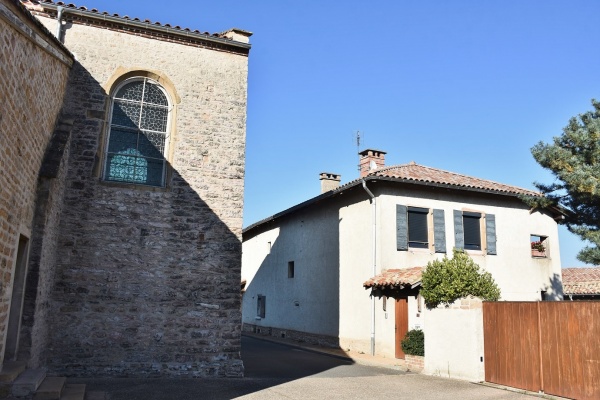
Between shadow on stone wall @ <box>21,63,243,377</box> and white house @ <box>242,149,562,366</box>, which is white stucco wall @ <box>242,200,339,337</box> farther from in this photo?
shadow on stone wall @ <box>21,63,243,377</box>

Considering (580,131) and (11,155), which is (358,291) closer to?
Result: (580,131)

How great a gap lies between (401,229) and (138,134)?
8663mm

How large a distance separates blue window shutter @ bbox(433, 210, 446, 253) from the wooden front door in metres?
2.79

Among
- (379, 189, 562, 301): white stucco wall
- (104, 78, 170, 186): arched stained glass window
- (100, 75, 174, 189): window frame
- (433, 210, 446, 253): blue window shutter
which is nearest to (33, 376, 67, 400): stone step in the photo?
(100, 75, 174, 189): window frame

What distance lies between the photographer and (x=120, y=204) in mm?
10031

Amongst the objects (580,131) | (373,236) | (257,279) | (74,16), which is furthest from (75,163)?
(257,279)

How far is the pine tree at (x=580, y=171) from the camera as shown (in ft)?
37.9

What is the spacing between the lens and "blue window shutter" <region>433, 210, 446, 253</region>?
51.9 feet

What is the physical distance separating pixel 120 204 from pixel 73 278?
173cm

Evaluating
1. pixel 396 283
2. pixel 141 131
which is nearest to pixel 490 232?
pixel 396 283

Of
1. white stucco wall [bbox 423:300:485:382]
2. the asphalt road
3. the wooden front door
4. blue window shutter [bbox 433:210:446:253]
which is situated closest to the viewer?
the asphalt road

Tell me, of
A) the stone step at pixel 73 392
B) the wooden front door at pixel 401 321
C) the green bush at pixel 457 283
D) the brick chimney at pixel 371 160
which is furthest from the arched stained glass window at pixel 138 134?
the brick chimney at pixel 371 160

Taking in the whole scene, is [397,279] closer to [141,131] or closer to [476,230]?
[476,230]

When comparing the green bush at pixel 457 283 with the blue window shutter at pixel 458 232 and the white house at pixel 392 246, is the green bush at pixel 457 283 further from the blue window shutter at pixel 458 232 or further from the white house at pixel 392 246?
the blue window shutter at pixel 458 232
